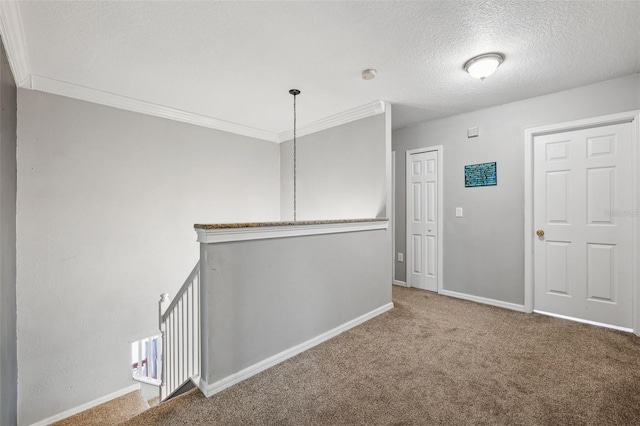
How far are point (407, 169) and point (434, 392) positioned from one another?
3.02 metres

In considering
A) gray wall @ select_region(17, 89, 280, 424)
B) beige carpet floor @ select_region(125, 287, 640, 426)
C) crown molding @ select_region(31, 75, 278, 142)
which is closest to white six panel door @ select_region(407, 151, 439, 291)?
beige carpet floor @ select_region(125, 287, 640, 426)

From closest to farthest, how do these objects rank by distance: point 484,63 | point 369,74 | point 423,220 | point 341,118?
point 484,63 → point 369,74 → point 341,118 → point 423,220

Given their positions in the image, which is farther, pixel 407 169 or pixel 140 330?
pixel 407 169

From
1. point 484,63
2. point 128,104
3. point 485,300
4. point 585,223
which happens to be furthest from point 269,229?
point 585,223

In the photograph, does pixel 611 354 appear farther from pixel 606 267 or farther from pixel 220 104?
pixel 220 104

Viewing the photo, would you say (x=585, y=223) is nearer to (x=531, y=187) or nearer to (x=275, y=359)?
(x=531, y=187)

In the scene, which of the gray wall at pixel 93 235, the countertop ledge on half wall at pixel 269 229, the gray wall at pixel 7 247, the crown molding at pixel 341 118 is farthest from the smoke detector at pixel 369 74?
the gray wall at pixel 7 247

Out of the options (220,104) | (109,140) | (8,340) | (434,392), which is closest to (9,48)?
(109,140)

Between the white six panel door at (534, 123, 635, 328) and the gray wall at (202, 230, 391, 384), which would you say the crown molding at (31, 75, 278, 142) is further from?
the white six panel door at (534, 123, 635, 328)

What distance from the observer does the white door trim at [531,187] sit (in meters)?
2.48

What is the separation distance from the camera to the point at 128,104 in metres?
3.05

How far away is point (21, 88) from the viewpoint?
250 centimetres

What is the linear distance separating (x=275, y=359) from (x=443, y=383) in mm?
1187

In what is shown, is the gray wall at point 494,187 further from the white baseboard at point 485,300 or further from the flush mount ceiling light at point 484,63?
the flush mount ceiling light at point 484,63
